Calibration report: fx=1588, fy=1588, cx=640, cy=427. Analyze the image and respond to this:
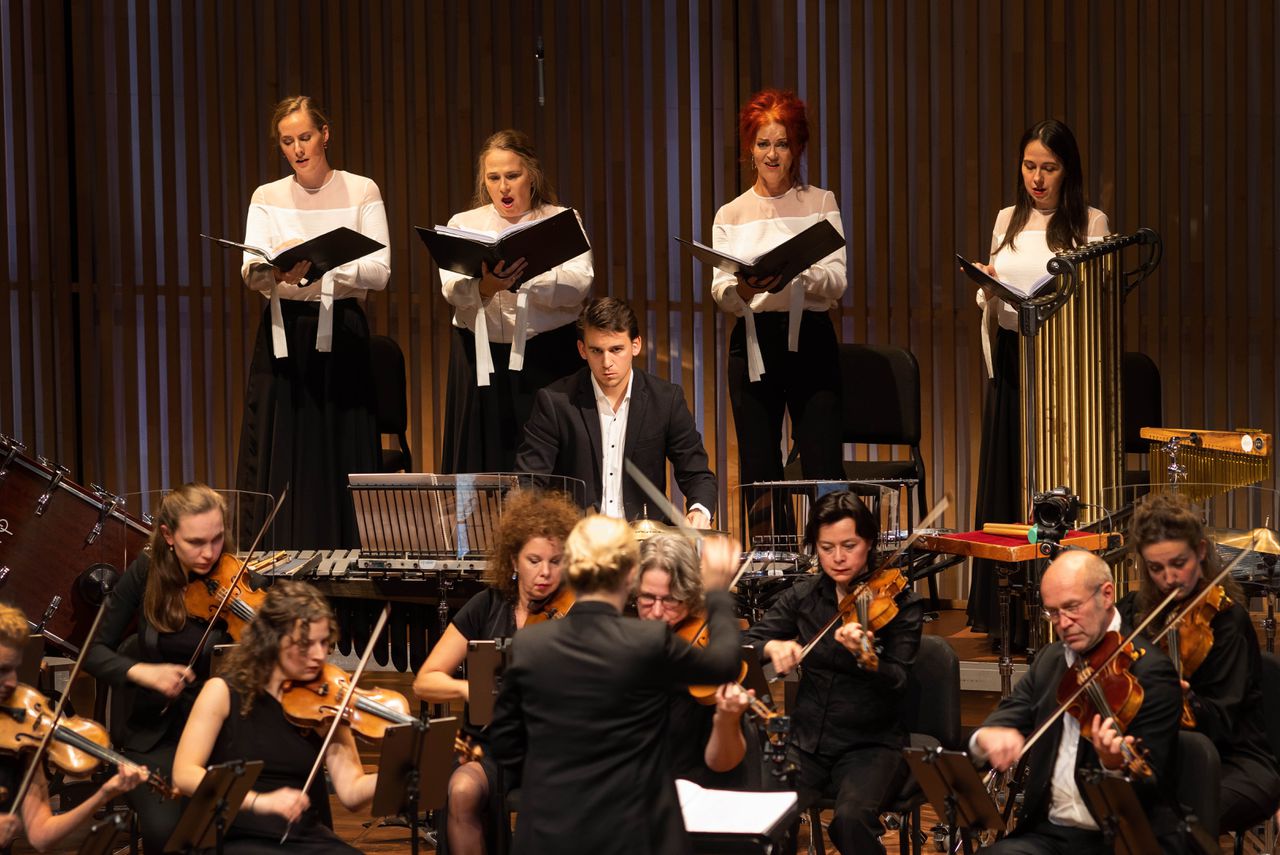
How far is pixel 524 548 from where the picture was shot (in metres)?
3.74

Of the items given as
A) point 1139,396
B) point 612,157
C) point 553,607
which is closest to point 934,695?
point 553,607

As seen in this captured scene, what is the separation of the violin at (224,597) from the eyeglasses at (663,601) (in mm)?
1022

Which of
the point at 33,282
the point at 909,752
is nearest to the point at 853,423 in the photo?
the point at 909,752

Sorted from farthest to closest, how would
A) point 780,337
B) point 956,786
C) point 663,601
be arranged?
point 780,337
point 663,601
point 956,786

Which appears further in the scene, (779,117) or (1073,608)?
(779,117)

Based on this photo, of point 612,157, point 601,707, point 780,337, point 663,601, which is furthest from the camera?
point 612,157

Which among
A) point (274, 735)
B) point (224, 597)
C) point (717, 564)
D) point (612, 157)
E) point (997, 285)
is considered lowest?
point (274, 735)

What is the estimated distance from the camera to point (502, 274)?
4.77 metres

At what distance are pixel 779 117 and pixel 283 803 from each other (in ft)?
9.48

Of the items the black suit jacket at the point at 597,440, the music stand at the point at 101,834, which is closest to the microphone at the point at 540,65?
the black suit jacket at the point at 597,440

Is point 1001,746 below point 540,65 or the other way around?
below

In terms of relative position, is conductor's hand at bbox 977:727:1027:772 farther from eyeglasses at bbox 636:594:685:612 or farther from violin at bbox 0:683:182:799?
violin at bbox 0:683:182:799

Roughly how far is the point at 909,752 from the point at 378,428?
2847 millimetres

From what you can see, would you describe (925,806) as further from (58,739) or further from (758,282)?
(58,739)
